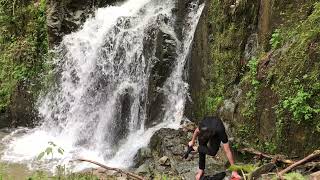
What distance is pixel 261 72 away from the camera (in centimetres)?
848

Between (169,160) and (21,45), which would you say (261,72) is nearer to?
(169,160)

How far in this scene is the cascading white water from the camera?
38.0 ft

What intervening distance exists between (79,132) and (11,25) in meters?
5.26

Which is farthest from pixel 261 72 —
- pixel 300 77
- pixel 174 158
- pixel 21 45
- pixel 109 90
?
pixel 21 45

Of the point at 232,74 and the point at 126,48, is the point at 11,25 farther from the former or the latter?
the point at 232,74

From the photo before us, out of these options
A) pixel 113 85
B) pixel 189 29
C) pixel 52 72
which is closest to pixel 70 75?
pixel 52 72

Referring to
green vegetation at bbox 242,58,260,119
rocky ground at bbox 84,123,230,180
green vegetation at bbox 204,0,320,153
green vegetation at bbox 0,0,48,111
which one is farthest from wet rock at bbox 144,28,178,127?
green vegetation at bbox 0,0,48,111

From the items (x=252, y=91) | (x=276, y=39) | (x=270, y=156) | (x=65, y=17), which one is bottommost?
(x=270, y=156)

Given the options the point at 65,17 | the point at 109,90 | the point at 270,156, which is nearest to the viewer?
the point at 270,156

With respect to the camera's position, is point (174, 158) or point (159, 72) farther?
point (159, 72)

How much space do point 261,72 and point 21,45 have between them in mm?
9119

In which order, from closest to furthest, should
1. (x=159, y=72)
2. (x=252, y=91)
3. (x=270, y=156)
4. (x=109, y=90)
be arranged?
(x=270, y=156), (x=252, y=91), (x=159, y=72), (x=109, y=90)

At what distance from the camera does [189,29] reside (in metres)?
11.9

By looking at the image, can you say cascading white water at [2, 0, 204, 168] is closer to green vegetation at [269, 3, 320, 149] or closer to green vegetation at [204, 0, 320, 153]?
green vegetation at [204, 0, 320, 153]
